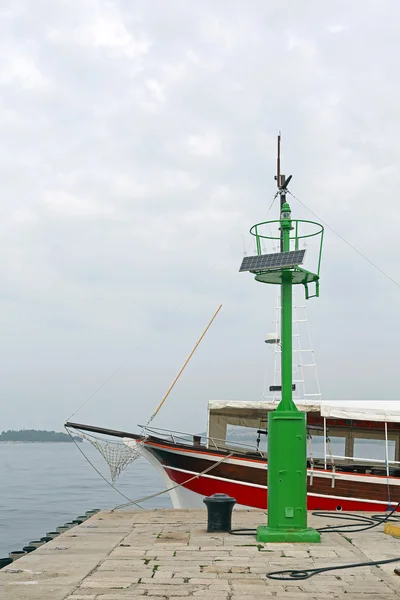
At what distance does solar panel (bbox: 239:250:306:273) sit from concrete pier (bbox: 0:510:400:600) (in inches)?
163

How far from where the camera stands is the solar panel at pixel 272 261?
33.7 feet

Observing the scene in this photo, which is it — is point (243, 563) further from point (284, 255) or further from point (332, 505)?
point (332, 505)

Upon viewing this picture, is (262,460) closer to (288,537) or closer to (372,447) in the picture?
(372,447)

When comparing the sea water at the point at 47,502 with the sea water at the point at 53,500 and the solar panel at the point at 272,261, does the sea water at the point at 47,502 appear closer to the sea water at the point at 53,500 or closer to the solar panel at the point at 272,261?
the sea water at the point at 53,500

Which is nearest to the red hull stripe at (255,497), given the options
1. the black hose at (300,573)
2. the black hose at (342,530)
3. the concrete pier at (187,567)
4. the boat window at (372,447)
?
the boat window at (372,447)

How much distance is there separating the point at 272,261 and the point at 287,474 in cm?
330

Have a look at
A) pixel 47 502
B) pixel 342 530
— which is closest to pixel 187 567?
pixel 342 530

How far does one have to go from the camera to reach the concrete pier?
6395 mm

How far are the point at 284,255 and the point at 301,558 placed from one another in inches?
178

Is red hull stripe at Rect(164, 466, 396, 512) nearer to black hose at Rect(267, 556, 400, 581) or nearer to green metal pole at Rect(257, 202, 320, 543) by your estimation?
green metal pole at Rect(257, 202, 320, 543)

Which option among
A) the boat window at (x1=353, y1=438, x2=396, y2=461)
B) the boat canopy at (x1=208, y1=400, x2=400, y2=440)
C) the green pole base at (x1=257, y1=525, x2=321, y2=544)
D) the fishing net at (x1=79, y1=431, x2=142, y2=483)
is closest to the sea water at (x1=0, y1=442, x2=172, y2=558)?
the fishing net at (x1=79, y1=431, x2=142, y2=483)

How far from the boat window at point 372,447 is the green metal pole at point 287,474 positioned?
859 cm

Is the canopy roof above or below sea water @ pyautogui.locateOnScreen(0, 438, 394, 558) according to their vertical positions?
above

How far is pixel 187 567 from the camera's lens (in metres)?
7.65
